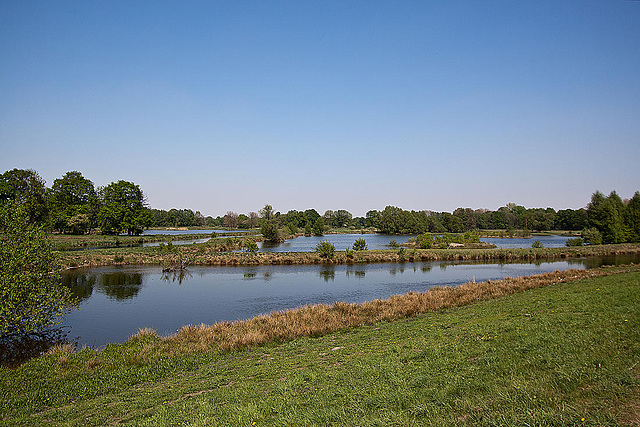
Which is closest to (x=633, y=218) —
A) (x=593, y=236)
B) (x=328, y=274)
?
(x=593, y=236)

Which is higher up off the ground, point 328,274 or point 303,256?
point 303,256

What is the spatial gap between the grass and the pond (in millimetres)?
7303

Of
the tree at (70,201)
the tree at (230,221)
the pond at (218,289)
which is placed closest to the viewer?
the pond at (218,289)

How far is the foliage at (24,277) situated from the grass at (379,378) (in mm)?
2508

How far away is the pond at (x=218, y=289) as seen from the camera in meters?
Answer: 22.0

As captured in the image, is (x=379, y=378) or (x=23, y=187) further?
(x=23, y=187)

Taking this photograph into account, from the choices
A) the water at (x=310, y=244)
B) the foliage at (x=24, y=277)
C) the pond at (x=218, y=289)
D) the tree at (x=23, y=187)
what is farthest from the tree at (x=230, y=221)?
the foliage at (x=24, y=277)

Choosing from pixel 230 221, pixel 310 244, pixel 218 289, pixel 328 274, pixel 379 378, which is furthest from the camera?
pixel 230 221

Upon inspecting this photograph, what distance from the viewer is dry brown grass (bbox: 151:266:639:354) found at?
15.1 m

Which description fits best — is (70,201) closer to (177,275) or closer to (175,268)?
(175,268)

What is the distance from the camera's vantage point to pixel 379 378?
7.89 m

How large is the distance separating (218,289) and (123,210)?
61.7 m

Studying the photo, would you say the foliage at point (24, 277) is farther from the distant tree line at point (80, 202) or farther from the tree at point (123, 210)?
the tree at point (123, 210)

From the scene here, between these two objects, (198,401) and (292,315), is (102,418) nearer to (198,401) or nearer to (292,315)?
(198,401)
